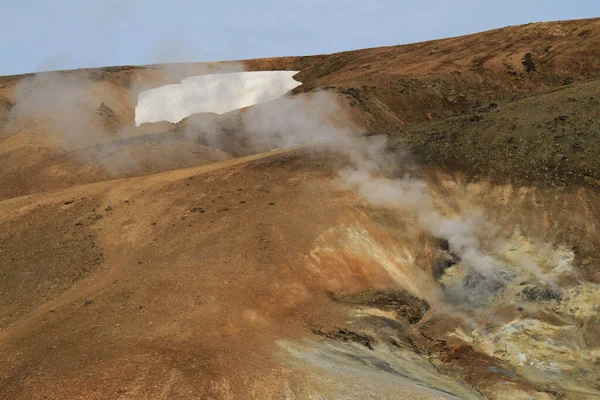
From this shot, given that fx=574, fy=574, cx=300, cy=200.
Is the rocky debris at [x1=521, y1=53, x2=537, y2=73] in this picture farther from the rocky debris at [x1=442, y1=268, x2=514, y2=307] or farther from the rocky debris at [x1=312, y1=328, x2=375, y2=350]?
the rocky debris at [x1=312, y1=328, x2=375, y2=350]

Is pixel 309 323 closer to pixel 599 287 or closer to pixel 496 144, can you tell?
pixel 599 287

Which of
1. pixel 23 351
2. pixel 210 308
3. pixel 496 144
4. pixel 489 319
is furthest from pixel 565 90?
pixel 23 351

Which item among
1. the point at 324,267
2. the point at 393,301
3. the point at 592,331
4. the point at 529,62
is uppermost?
the point at 529,62

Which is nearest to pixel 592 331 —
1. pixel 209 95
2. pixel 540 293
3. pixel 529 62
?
pixel 540 293

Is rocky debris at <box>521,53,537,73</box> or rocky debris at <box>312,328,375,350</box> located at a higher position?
rocky debris at <box>521,53,537,73</box>

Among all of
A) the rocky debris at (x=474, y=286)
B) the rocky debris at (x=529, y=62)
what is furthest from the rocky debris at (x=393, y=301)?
the rocky debris at (x=529, y=62)

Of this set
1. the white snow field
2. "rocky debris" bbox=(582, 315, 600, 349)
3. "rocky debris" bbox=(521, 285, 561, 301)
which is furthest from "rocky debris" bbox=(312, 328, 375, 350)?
the white snow field

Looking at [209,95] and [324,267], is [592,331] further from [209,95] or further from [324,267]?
[209,95]
